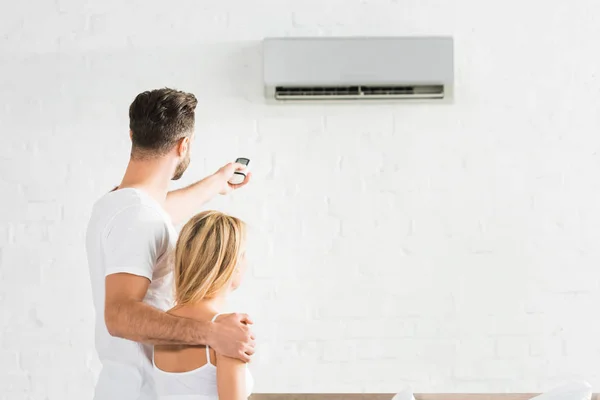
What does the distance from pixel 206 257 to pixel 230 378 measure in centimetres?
34

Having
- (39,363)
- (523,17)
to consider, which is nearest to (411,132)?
(523,17)

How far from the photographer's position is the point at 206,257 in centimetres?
227

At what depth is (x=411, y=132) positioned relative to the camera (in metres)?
3.54

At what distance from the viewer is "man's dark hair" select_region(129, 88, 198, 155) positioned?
2447mm

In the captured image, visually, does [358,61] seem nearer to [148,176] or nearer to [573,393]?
[148,176]

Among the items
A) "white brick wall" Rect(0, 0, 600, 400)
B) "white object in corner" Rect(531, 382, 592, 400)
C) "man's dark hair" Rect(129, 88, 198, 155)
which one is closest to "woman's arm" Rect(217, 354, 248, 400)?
"man's dark hair" Rect(129, 88, 198, 155)

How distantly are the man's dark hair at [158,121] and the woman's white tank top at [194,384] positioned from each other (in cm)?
57

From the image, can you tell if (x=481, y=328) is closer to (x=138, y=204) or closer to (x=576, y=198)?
(x=576, y=198)

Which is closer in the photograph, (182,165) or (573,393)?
(573,393)

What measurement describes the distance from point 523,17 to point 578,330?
1.36 meters

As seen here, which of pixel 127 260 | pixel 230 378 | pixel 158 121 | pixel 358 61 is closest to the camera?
pixel 230 378

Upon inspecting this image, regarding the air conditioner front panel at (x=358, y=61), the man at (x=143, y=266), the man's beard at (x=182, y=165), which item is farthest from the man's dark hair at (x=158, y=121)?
the air conditioner front panel at (x=358, y=61)

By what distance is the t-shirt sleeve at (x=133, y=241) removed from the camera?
2260mm

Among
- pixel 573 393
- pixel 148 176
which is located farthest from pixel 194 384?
pixel 573 393
